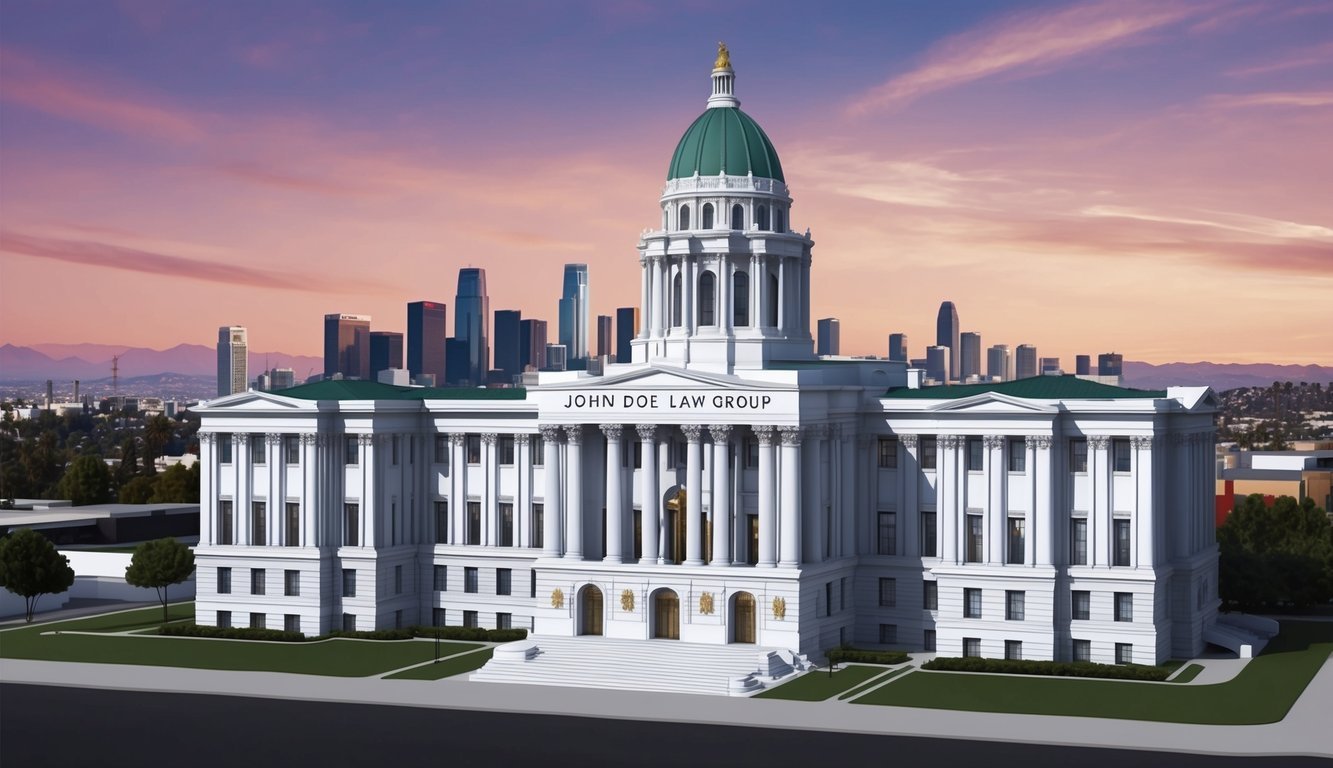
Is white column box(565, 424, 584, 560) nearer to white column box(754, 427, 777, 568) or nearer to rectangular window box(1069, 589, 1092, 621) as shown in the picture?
white column box(754, 427, 777, 568)

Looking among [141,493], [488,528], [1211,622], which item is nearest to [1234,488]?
[1211,622]

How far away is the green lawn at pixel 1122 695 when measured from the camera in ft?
235

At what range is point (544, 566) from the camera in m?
90.3

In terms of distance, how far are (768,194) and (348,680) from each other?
37.2 meters

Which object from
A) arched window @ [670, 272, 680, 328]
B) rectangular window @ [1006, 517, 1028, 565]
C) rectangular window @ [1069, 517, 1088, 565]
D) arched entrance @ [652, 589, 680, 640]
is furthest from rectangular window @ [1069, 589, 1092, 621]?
arched window @ [670, 272, 680, 328]

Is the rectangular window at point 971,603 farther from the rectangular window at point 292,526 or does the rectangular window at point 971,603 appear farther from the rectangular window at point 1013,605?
the rectangular window at point 292,526

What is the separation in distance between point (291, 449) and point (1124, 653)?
4892 cm

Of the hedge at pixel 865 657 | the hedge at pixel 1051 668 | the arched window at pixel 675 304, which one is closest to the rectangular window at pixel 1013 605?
the hedge at pixel 1051 668

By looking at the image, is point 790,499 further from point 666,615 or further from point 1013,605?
point 1013,605

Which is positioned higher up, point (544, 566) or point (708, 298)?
point (708, 298)

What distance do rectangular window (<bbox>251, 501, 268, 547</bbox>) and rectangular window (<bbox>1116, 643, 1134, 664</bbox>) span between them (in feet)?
163

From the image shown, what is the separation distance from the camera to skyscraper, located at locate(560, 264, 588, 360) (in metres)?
174

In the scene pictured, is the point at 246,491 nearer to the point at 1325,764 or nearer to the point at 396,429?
the point at 396,429

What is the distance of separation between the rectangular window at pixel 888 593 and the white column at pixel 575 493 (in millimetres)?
16787
